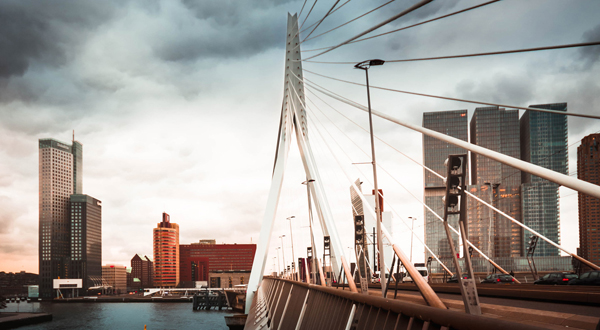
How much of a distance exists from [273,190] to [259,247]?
16.1 ft

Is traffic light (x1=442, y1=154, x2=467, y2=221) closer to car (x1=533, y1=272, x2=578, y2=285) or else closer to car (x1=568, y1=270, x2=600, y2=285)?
car (x1=568, y1=270, x2=600, y2=285)

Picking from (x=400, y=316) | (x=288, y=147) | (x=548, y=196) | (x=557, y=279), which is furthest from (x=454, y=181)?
(x=548, y=196)

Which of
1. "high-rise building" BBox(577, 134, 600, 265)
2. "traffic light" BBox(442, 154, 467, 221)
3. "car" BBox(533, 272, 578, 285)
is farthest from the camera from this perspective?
"high-rise building" BBox(577, 134, 600, 265)

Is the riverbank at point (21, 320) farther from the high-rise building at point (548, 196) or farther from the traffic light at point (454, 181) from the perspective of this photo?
the high-rise building at point (548, 196)

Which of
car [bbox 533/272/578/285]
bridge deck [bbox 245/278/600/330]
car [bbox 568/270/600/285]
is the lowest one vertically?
car [bbox 533/272/578/285]

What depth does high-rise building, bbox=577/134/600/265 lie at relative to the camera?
1183 inches

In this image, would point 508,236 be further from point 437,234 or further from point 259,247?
point 259,247

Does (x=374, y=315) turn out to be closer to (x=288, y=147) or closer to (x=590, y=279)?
(x=590, y=279)

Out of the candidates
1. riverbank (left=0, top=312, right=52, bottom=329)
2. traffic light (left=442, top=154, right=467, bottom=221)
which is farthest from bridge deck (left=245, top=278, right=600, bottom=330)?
riverbank (left=0, top=312, right=52, bottom=329)

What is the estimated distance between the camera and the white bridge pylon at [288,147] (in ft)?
108

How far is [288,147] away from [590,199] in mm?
28979

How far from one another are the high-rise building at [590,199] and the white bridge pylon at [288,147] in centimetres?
1503

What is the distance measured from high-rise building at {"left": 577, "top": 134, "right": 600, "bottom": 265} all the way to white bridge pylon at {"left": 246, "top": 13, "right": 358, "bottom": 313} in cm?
1503

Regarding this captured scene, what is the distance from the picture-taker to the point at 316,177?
103ft
